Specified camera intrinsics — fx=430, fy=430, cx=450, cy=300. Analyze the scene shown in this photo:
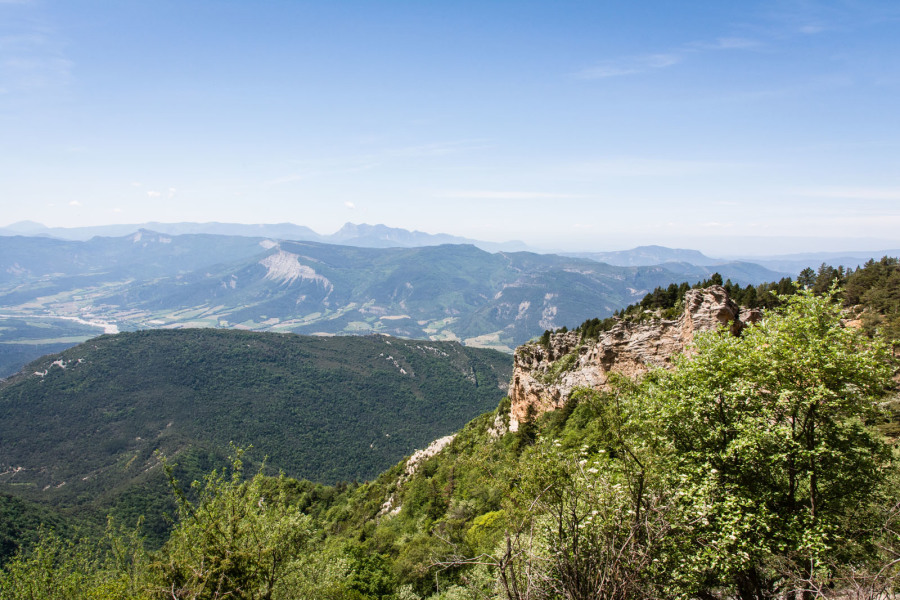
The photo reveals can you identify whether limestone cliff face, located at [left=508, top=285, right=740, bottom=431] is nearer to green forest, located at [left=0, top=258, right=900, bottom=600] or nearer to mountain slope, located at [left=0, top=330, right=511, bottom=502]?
green forest, located at [left=0, top=258, right=900, bottom=600]

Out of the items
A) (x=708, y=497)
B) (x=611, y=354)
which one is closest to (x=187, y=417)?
(x=611, y=354)

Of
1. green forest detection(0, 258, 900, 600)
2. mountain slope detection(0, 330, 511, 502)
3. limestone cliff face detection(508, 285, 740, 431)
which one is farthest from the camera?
mountain slope detection(0, 330, 511, 502)

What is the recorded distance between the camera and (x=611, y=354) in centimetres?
4309

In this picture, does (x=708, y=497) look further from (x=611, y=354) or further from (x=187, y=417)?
(x=187, y=417)

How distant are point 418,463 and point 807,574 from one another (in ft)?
190

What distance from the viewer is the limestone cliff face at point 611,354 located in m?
35.3

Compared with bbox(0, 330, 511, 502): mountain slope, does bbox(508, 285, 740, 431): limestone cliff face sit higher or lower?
higher

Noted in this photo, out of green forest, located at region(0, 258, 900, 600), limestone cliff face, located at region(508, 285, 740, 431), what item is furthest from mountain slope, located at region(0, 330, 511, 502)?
green forest, located at region(0, 258, 900, 600)

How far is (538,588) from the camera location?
32.9ft

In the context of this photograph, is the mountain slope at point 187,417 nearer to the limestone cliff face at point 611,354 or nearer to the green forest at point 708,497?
the limestone cliff face at point 611,354

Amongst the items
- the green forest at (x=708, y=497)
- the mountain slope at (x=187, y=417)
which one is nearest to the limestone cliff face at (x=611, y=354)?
the green forest at (x=708, y=497)

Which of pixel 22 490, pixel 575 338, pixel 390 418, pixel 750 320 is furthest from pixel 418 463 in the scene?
pixel 22 490

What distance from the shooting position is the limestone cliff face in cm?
3531

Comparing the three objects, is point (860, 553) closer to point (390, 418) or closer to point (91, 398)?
point (390, 418)
